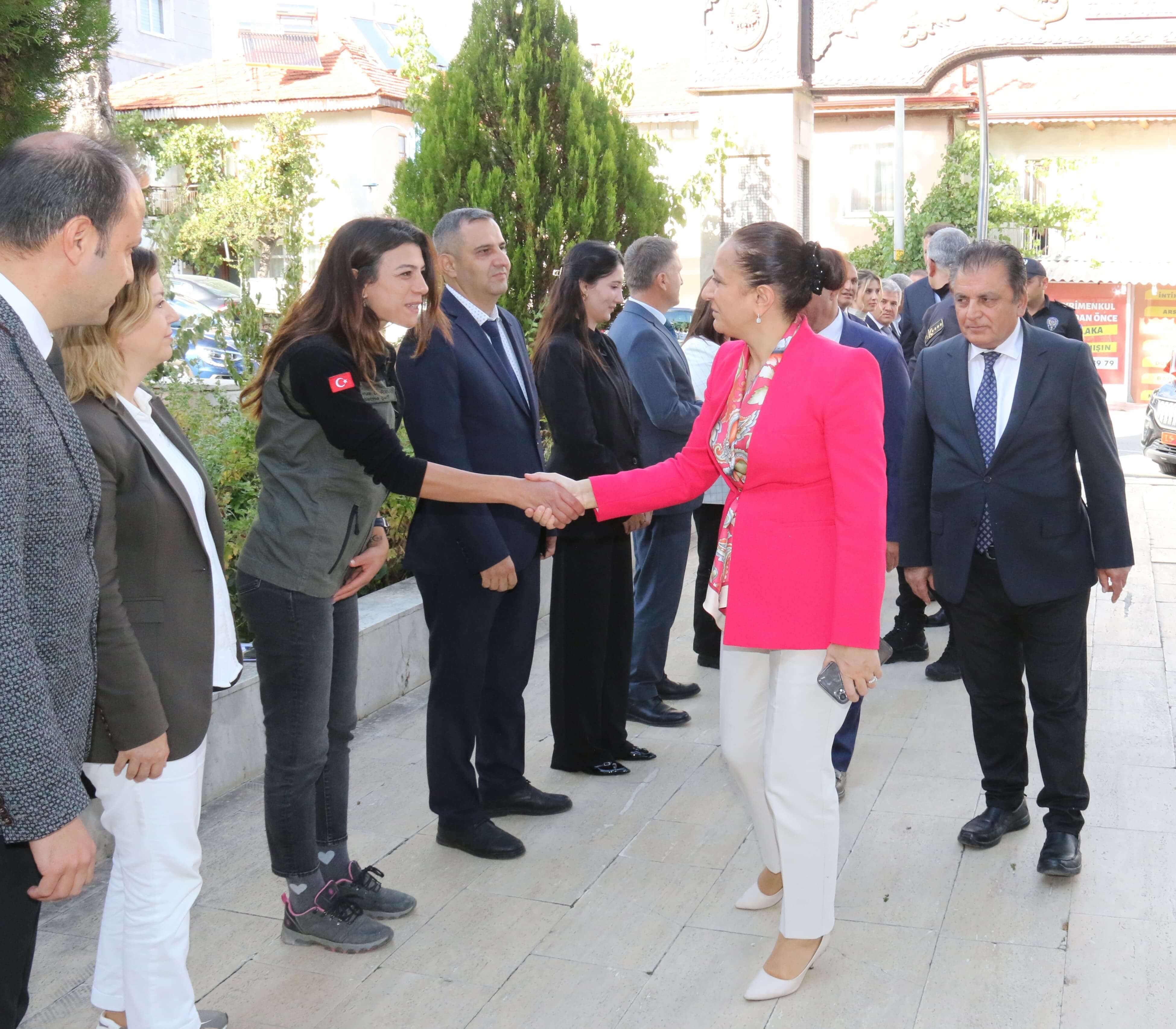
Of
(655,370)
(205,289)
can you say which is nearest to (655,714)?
(655,370)

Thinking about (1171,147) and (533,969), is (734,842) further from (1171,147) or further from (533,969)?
(1171,147)

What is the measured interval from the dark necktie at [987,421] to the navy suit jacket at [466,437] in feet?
4.68

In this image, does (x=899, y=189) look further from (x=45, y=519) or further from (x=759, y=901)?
(x=45, y=519)

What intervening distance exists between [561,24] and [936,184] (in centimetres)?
1642

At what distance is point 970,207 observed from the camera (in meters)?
23.1

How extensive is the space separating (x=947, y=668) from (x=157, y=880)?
4370mm

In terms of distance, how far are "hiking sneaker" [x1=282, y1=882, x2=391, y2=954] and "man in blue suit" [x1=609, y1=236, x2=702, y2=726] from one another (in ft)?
6.28

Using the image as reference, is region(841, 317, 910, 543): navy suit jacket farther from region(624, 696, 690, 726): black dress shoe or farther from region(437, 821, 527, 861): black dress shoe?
region(437, 821, 527, 861): black dress shoe

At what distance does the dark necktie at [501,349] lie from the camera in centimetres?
410

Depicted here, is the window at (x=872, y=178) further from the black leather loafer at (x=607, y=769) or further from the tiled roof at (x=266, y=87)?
the black leather loafer at (x=607, y=769)

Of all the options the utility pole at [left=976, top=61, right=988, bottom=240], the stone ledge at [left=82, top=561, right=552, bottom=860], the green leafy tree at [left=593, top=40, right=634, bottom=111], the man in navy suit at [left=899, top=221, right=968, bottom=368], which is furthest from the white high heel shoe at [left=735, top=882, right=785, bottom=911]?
the utility pole at [left=976, top=61, right=988, bottom=240]

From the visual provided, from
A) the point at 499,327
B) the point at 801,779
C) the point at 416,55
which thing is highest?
the point at 416,55

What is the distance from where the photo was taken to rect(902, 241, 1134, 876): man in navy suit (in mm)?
3750

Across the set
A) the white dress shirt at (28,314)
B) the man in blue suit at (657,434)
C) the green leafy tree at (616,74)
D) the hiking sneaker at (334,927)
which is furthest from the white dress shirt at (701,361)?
the green leafy tree at (616,74)
